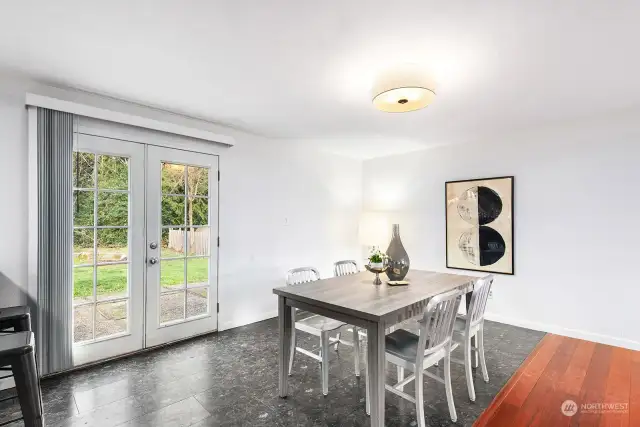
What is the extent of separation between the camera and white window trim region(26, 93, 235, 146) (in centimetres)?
253

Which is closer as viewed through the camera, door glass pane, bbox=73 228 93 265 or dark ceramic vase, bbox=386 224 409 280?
dark ceramic vase, bbox=386 224 409 280

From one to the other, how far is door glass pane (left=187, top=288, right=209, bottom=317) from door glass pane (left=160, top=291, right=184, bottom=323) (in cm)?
8

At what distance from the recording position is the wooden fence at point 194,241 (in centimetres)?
338

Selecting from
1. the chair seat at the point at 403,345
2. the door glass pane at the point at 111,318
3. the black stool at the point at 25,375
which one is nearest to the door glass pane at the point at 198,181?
the door glass pane at the point at 111,318

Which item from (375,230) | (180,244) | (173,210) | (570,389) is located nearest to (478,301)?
(570,389)

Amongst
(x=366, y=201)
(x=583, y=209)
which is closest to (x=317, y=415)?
(x=583, y=209)

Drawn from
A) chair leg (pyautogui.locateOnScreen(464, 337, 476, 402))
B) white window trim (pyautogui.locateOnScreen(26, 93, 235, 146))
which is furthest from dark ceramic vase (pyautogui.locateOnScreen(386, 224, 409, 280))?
white window trim (pyautogui.locateOnScreen(26, 93, 235, 146))

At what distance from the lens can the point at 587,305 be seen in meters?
3.47

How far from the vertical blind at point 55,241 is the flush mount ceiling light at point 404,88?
101 inches

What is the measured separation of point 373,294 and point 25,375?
1.98 meters

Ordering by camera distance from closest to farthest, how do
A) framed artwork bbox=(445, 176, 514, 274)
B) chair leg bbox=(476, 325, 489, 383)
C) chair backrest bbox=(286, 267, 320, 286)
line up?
chair leg bbox=(476, 325, 489, 383) → chair backrest bbox=(286, 267, 320, 286) → framed artwork bbox=(445, 176, 514, 274)

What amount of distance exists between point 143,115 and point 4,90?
38.2 inches

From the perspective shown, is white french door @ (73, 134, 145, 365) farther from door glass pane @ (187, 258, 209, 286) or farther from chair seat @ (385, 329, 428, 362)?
chair seat @ (385, 329, 428, 362)

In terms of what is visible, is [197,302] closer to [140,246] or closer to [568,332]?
[140,246]
